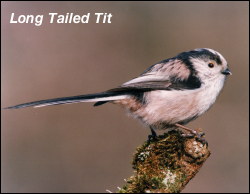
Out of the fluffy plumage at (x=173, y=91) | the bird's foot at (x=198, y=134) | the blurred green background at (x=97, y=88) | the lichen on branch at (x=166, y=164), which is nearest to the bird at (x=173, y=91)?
the fluffy plumage at (x=173, y=91)

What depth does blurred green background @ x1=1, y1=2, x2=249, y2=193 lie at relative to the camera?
733 centimetres

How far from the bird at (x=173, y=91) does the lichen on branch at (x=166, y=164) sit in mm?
883

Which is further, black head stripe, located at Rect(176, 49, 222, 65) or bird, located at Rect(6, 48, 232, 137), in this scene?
black head stripe, located at Rect(176, 49, 222, 65)

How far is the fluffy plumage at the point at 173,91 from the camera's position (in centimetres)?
420

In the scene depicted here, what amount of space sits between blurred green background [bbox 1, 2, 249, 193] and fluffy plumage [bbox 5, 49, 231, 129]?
7.67ft

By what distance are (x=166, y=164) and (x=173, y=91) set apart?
1.33 m

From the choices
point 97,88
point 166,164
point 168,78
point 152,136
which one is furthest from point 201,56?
point 97,88

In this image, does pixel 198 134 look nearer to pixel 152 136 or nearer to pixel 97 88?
pixel 152 136

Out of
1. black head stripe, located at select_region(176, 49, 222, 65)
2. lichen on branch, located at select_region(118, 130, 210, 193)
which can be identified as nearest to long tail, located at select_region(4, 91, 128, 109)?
black head stripe, located at select_region(176, 49, 222, 65)

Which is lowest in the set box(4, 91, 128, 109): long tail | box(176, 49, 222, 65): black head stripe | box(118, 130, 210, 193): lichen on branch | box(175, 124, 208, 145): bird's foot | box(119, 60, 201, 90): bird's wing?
box(118, 130, 210, 193): lichen on branch

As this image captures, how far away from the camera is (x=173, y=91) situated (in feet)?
14.0

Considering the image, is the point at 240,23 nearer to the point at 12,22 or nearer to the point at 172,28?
the point at 172,28

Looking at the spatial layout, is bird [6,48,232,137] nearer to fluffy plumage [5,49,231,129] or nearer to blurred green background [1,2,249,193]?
fluffy plumage [5,49,231,129]

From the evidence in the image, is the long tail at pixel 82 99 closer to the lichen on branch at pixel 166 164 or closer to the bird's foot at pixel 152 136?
the bird's foot at pixel 152 136
